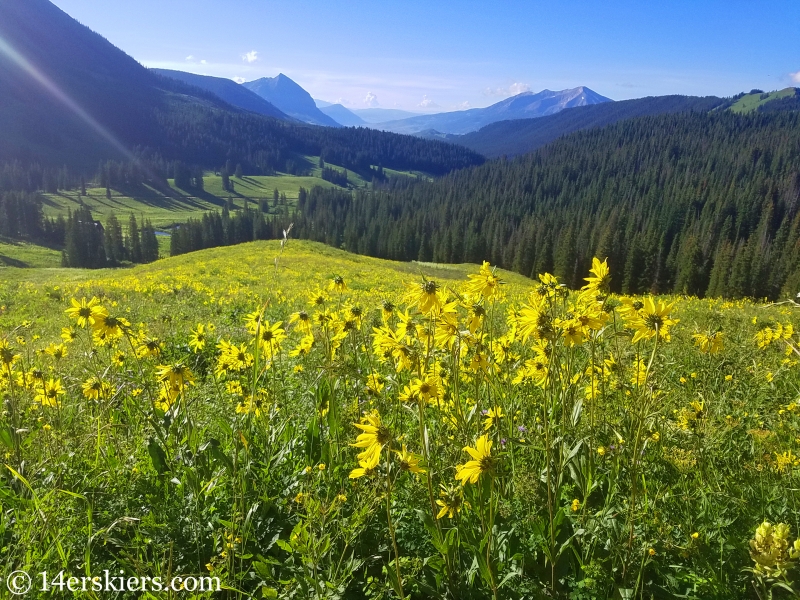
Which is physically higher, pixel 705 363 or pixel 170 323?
pixel 705 363

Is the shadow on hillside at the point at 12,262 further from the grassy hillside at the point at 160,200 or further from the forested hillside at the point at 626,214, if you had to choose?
the forested hillside at the point at 626,214

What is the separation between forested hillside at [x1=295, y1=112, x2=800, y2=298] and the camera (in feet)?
232

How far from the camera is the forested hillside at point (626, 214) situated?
232 feet

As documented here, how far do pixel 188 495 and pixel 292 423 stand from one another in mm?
1058

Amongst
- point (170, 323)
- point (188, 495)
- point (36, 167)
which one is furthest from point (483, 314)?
point (36, 167)

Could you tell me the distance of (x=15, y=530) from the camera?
240cm

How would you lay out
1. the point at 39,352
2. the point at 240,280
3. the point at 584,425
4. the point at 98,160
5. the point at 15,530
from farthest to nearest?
the point at 98,160 < the point at 240,280 < the point at 39,352 < the point at 584,425 < the point at 15,530

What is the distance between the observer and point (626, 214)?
113375 mm

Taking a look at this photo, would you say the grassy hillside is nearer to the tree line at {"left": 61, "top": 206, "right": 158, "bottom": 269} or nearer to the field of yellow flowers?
the tree line at {"left": 61, "top": 206, "right": 158, "bottom": 269}

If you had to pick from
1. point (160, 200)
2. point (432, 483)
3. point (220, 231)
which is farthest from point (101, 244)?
point (432, 483)

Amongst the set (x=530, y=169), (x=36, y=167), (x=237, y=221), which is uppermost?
(x=530, y=169)

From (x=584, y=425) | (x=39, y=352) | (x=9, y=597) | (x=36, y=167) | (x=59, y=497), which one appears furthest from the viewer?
(x=36, y=167)

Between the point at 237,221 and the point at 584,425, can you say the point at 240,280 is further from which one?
the point at 237,221

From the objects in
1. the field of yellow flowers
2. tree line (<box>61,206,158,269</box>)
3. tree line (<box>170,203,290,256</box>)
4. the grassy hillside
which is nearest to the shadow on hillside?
tree line (<box>61,206,158,269</box>)
